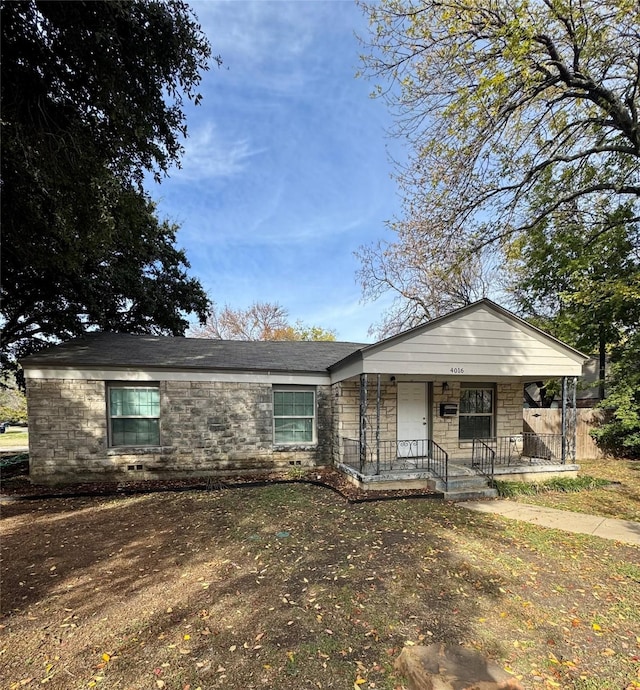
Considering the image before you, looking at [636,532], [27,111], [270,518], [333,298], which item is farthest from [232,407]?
[333,298]

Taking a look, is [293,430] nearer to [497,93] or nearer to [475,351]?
[475,351]

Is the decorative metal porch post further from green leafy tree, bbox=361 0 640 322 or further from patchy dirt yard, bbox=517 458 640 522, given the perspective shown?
green leafy tree, bbox=361 0 640 322

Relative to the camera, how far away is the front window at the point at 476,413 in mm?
10000

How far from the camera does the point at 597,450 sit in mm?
12352

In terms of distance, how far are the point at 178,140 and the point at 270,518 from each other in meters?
6.73

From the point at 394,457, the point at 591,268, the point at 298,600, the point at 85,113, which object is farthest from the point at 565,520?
the point at 591,268

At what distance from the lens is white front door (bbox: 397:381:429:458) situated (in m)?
9.60

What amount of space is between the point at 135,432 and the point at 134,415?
0.41m

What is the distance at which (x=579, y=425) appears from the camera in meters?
12.5

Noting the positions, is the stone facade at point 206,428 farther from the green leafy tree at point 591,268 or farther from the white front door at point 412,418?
the green leafy tree at point 591,268

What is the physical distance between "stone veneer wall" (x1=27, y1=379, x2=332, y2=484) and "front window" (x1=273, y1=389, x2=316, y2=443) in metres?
0.17

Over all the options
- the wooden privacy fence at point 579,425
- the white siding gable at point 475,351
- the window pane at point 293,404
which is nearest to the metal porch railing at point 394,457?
the window pane at point 293,404

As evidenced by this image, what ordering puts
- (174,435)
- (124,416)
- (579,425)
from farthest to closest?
(579,425) < (174,435) < (124,416)

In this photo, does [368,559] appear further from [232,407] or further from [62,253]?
[62,253]
